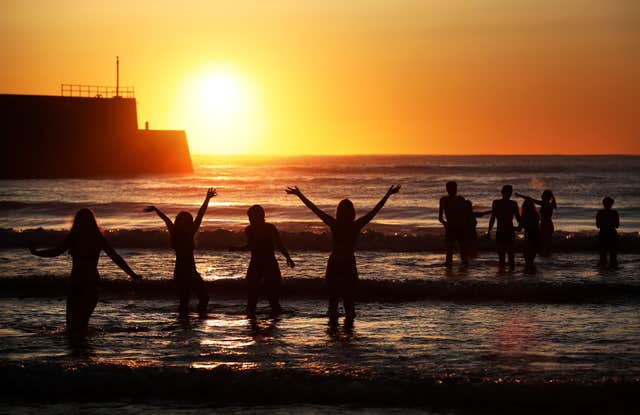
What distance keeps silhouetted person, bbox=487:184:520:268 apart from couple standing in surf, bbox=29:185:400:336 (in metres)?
5.84

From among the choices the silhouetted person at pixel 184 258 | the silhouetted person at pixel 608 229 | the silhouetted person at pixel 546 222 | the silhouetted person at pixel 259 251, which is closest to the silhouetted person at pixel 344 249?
the silhouetted person at pixel 259 251

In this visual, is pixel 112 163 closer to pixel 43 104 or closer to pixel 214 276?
pixel 43 104

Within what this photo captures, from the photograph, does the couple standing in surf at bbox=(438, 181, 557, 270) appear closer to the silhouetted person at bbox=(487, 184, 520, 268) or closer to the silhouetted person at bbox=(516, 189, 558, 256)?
the silhouetted person at bbox=(487, 184, 520, 268)

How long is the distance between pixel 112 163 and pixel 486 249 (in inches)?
2317

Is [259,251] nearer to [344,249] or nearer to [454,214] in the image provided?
[344,249]

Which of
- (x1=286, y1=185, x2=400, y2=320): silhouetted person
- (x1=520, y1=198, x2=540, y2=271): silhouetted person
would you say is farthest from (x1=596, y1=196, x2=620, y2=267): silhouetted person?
(x1=286, y1=185, x2=400, y2=320): silhouetted person

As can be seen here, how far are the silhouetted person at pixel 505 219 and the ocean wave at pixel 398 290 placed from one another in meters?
1.74

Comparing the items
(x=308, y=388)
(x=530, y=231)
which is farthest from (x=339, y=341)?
(x=530, y=231)

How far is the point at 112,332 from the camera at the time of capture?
9922mm

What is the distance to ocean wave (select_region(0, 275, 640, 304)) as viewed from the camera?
1273 cm

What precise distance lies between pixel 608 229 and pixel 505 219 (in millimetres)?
2175

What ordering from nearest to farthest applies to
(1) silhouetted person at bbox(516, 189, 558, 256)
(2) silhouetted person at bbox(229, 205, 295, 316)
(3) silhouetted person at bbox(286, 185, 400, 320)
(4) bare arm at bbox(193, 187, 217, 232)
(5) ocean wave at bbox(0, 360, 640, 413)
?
(5) ocean wave at bbox(0, 360, 640, 413) < (3) silhouetted person at bbox(286, 185, 400, 320) < (4) bare arm at bbox(193, 187, 217, 232) < (2) silhouetted person at bbox(229, 205, 295, 316) < (1) silhouetted person at bbox(516, 189, 558, 256)

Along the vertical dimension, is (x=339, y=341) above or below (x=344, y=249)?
below

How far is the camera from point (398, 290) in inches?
533
